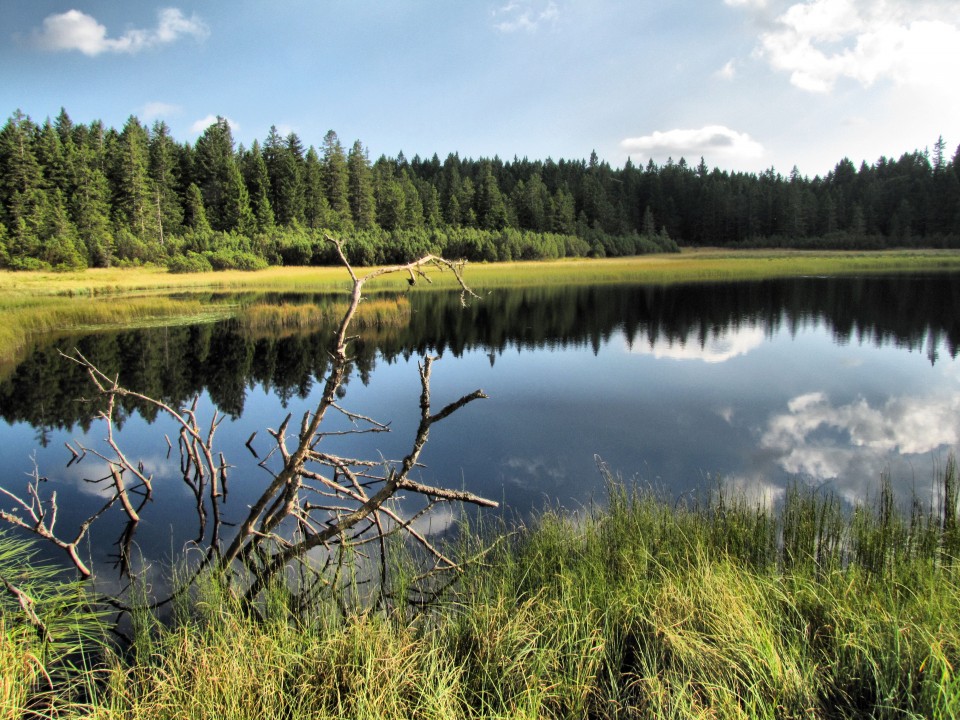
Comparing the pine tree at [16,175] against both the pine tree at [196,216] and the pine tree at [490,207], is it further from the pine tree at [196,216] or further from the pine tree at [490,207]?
the pine tree at [490,207]

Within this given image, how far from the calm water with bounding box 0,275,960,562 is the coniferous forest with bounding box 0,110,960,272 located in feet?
107

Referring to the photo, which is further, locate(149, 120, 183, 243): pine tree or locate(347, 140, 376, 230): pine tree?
locate(347, 140, 376, 230): pine tree

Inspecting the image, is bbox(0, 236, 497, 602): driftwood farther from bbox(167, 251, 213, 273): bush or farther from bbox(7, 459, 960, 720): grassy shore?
bbox(167, 251, 213, 273): bush

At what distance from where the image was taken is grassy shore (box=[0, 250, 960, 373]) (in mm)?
22625

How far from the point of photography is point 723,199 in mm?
85062

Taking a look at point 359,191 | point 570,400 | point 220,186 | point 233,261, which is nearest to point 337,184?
point 359,191

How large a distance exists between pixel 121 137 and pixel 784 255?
70393 millimetres

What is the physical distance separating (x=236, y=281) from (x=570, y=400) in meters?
34.9

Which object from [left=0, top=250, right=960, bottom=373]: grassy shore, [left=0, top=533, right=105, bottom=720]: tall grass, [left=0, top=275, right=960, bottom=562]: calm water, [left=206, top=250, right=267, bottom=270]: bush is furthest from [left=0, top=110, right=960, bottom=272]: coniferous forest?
[left=0, top=533, right=105, bottom=720]: tall grass

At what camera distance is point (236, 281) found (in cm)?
4181

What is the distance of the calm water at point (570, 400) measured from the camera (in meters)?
7.73

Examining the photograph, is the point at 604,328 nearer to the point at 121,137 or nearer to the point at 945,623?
the point at 945,623

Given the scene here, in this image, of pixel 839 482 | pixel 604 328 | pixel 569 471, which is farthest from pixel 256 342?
pixel 839 482

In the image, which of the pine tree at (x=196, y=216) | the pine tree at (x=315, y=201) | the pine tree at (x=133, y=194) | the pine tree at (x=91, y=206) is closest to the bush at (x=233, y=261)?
the pine tree at (x=196, y=216)
